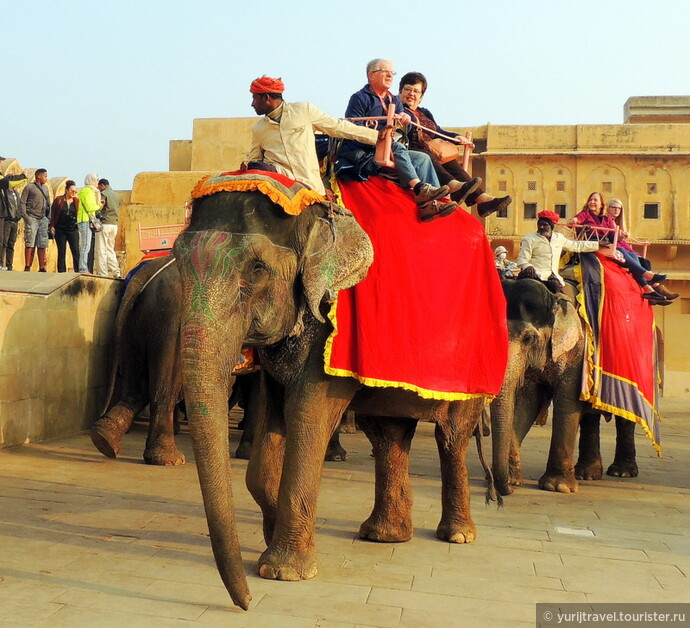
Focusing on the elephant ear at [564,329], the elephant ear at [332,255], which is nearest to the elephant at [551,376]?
the elephant ear at [564,329]

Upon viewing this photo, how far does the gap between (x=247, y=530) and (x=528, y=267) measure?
4184 mm

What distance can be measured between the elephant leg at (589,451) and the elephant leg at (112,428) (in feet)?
13.6

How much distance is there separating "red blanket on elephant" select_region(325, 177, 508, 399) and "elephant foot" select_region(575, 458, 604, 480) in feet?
11.8

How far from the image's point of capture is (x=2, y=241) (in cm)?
1266

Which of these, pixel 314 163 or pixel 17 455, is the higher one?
pixel 314 163

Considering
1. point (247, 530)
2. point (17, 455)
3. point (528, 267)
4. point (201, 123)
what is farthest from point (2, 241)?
point (201, 123)

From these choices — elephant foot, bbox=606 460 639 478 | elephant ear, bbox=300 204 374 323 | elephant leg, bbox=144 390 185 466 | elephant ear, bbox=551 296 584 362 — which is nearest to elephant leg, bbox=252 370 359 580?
elephant ear, bbox=300 204 374 323

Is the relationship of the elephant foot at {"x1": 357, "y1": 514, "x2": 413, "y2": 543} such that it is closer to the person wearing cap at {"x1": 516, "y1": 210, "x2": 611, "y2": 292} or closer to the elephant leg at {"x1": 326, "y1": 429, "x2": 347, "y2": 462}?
the elephant leg at {"x1": 326, "y1": 429, "x2": 347, "y2": 462}

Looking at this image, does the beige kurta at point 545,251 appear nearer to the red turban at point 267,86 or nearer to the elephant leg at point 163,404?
the elephant leg at point 163,404

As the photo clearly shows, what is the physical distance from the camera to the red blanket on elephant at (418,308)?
4898 millimetres

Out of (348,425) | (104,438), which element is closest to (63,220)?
(348,425)

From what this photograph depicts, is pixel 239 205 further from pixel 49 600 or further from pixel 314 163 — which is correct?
pixel 49 600

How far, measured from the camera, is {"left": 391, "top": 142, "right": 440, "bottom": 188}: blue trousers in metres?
5.44

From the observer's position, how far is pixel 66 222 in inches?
551
